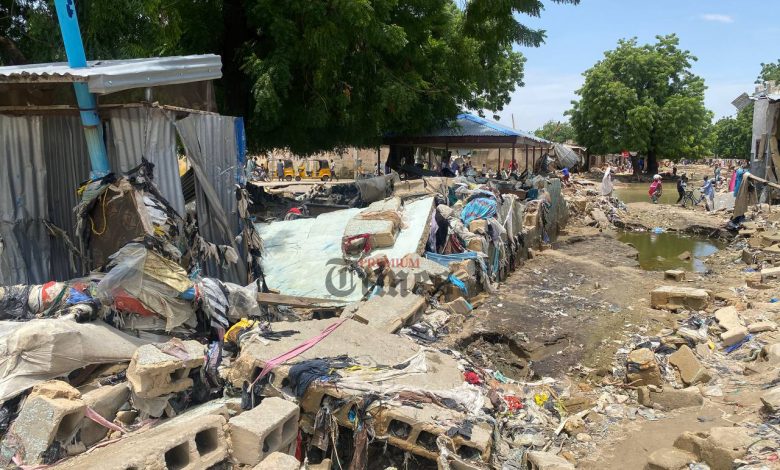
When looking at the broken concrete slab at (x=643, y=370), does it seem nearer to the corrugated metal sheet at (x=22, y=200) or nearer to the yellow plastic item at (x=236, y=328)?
the yellow plastic item at (x=236, y=328)

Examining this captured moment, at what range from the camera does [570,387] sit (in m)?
5.46

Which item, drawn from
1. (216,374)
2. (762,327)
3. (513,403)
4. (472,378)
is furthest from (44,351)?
(762,327)

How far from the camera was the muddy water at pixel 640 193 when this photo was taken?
2336cm

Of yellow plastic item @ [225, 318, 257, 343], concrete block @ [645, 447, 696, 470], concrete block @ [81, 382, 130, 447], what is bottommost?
concrete block @ [645, 447, 696, 470]

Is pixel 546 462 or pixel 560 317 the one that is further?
pixel 560 317

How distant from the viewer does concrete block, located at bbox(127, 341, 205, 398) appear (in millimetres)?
3588

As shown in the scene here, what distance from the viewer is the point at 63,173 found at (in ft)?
17.1

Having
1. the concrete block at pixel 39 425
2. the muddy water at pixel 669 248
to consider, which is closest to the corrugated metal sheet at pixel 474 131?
the muddy water at pixel 669 248

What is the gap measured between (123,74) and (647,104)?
102 feet

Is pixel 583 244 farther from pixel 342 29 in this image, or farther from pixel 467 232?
pixel 342 29

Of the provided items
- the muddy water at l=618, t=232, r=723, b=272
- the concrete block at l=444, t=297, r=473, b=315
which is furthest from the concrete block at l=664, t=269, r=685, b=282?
the concrete block at l=444, t=297, r=473, b=315

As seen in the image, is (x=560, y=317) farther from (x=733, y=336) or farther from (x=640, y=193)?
(x=640, y=193)

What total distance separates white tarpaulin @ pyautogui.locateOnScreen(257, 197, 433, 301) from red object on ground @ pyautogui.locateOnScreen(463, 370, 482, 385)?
203 cm

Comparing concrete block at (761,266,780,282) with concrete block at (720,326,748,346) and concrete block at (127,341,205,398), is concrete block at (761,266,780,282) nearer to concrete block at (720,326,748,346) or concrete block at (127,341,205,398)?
concrete block at (720,326,748,346)
